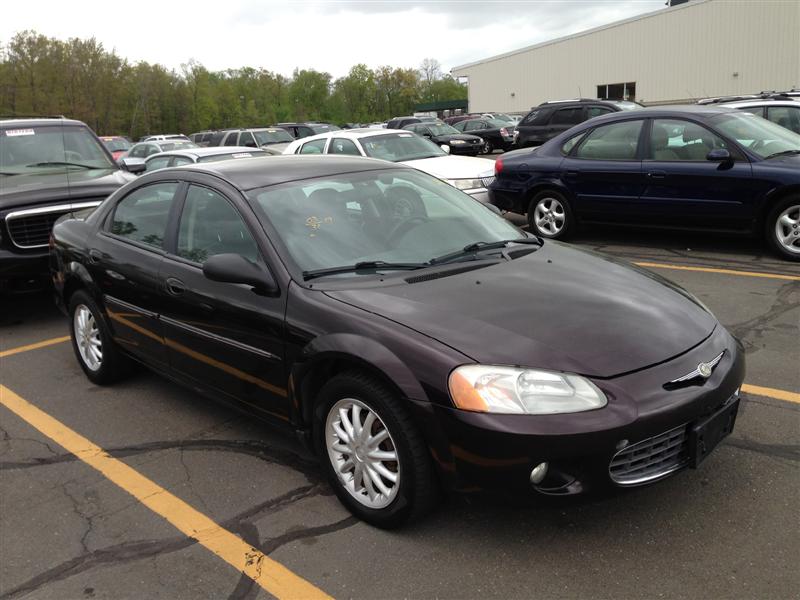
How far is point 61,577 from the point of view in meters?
2.85

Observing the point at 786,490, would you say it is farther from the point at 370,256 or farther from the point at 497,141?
the point at 497,141

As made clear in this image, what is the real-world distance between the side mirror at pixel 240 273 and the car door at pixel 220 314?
61 millimetres

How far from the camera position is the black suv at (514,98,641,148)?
1728cm

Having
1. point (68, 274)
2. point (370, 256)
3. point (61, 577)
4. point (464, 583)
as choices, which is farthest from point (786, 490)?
point (68, 274)

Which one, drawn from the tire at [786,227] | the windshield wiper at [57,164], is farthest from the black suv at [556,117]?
the windshield wiper at [57,164]

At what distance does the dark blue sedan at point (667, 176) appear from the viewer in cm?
728

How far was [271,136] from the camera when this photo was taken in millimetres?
20203

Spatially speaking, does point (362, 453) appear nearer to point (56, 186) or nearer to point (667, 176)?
point (56, 186)

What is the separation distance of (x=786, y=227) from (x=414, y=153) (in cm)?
544

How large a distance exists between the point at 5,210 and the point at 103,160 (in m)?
2.08

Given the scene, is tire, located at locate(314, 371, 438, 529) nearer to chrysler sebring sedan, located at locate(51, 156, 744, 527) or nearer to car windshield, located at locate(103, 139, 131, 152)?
chrysler sebring sedan, located at locate(51, 156, 744, 527)

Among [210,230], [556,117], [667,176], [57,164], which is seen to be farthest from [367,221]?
[556,117]

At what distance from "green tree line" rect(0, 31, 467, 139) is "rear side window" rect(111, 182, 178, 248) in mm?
37339

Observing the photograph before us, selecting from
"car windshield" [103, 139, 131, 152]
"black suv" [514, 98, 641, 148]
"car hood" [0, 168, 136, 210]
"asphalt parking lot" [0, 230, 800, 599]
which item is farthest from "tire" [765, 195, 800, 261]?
"car windshield" [103, 139, 131, 152]
